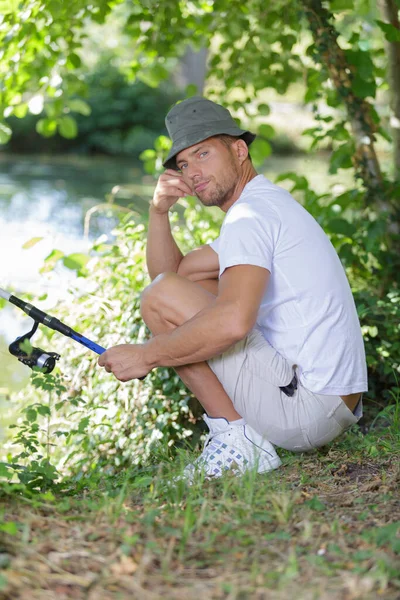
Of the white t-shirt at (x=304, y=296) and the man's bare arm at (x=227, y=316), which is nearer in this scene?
the man's bare arm at (x=227, y=316)

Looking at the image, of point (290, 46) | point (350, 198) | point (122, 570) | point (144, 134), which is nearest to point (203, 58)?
point (144, 134)

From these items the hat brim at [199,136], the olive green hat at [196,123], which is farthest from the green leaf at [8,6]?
the hat brim at [199,136]

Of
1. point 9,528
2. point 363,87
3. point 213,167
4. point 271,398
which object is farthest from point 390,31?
point 9,528

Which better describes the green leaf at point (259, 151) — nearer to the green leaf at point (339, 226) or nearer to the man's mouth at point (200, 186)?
the green leaf at point (339, 226)

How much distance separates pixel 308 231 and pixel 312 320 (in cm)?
31

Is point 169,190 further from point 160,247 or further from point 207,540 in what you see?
point 207,540

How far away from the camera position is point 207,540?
6.64 feet

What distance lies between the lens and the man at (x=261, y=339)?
2619 mm

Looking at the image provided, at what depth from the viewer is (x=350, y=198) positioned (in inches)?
187

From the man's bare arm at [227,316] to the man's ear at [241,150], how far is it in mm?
653

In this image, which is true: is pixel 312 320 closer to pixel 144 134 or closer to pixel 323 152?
pixel 144 134

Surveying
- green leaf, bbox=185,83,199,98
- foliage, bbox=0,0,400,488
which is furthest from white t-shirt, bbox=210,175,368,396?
green leaf, bbox=185,83,199,98

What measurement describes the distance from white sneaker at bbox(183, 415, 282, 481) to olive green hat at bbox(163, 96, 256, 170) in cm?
106

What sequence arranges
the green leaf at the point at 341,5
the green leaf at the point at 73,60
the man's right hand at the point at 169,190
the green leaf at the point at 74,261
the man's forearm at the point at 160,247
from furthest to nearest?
the green leaf at the point at 73,60, the green leaf at the point at 341,5, the green leaf at the point at 74,261, the man's forearm at the point at 160,247, the man's right hand at the point at 169,190
